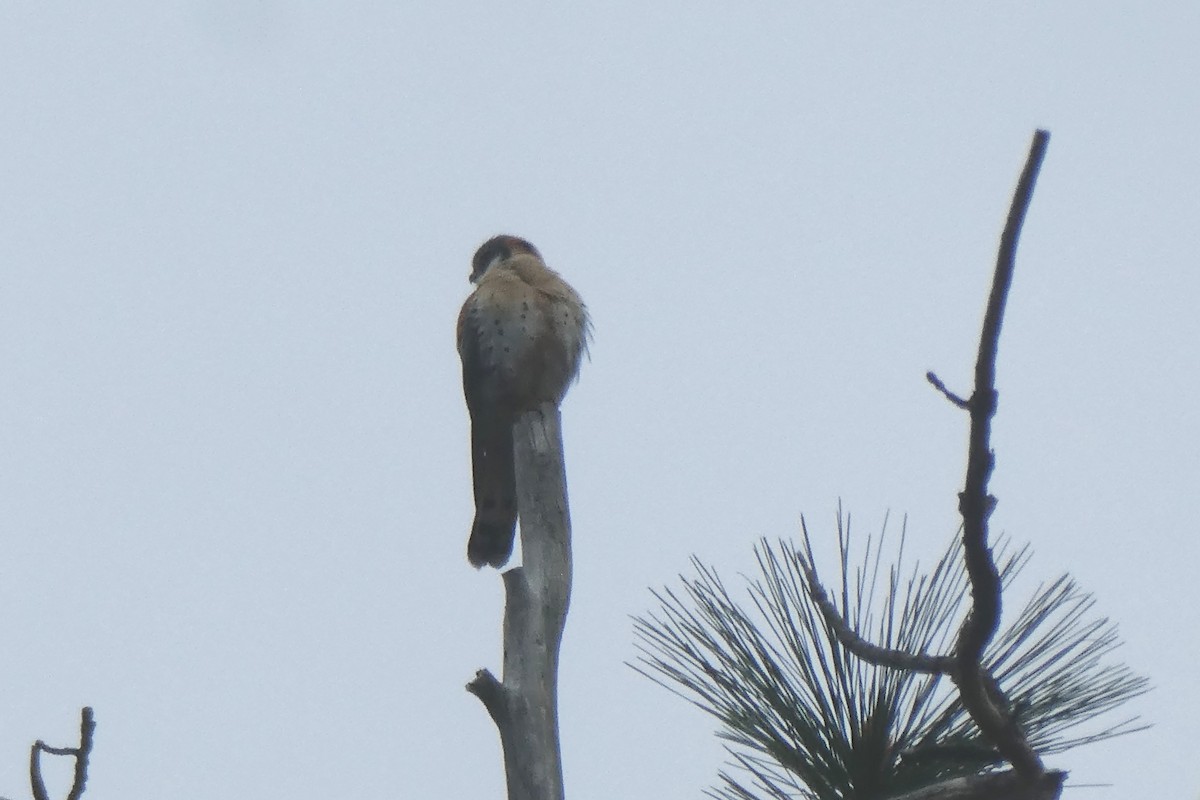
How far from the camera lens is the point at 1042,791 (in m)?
1.61

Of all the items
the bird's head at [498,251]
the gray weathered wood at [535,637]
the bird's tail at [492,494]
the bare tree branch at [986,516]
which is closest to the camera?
the bare tree branch at [986,516]

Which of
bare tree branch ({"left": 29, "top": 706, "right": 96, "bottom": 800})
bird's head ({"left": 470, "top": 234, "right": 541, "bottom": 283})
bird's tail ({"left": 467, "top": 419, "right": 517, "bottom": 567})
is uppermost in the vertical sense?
bird's head ({"left": 470, "top": 234, "right": 541, "bottom": 283})

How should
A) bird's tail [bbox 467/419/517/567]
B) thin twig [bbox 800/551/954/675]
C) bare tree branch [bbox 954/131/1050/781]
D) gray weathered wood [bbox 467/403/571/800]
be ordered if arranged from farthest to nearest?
bird's tail [bbox 467/419/517/567], gray weathered wood [bbox 467/403/571/800], thin twig [bbox 800/551/954/675], bare tree branch [bbox 954/131/1050/781]

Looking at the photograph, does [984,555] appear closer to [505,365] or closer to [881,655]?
[881,655]

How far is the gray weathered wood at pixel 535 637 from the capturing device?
2.23 meters

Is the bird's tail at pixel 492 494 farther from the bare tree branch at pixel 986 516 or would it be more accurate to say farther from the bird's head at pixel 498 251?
the bare tree branch at pixel 986 516

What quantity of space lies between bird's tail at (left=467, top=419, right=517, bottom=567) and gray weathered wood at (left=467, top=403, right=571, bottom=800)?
188 centimetres

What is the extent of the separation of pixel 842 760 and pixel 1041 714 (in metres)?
0.34

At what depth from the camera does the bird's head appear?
6031 mm

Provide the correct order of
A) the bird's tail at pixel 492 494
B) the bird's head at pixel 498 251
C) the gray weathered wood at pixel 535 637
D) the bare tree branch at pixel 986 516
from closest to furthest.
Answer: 1. the bare tree branch at pixel 986 516
2. the gray weathered wood at pixel 535 637
3. the bird's tail at pixel 492 494
4. the bird's head at pixel 498 251

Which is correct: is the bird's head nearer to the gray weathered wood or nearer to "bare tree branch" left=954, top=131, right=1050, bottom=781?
the gray weathered wood

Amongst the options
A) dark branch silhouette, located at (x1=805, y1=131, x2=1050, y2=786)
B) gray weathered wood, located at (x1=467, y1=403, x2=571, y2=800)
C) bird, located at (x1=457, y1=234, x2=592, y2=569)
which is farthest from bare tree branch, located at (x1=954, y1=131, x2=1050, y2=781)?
bird, located at (x1=457, y1=234, x2=592, y2=569)

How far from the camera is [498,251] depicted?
20.0 ft

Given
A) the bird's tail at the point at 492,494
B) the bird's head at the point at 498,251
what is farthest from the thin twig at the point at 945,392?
the bird's head at the point at 498,251
